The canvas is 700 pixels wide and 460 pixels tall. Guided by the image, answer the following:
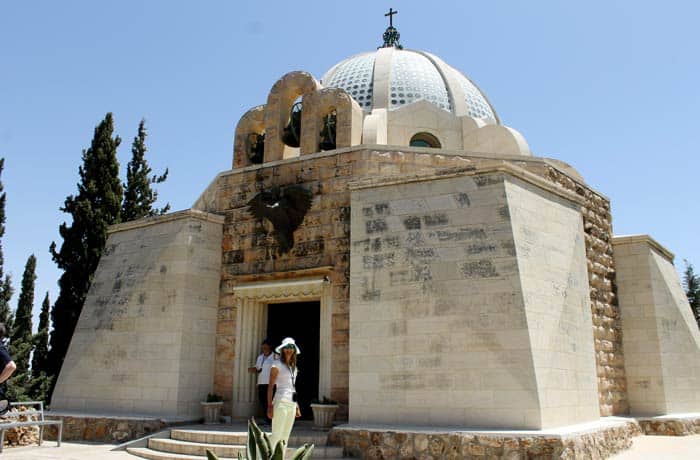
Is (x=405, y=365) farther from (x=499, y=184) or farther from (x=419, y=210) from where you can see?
(x=499, y=184)

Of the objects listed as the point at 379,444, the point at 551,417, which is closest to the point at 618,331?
the point at 551,417

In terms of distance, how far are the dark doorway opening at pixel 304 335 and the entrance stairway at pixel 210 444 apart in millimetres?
2477

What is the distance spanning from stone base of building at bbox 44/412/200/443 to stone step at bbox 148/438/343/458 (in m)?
0.65

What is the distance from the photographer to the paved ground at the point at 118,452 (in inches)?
313

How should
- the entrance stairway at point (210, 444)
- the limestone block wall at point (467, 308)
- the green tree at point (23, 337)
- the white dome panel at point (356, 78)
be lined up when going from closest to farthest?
the limestone block wall at point (467, 308) < the entrance stairway at point (210, 444) < the green tree at point (23, 337) < the white dome panel at point (356, 78)

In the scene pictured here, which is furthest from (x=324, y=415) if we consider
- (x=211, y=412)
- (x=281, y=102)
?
(x=281, y=102)

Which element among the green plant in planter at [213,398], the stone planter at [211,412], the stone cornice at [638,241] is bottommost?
the stone planter at [211,412]

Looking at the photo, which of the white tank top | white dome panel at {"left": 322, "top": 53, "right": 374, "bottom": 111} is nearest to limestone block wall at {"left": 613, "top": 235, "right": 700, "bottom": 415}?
white dome panel at {"left": 322, "top": 53, "right": 374, "bottom": 111}

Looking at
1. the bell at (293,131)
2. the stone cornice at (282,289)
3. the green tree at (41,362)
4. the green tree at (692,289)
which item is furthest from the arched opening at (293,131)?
the green tree at (692,289)

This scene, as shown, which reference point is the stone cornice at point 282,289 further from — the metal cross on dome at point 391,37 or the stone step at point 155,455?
the metal cross on dome at point 391,37

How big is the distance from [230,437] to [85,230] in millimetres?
10793

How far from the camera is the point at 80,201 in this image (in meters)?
17.2

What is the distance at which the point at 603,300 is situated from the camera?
1080 cm

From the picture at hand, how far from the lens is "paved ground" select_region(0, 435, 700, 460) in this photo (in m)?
7.94
